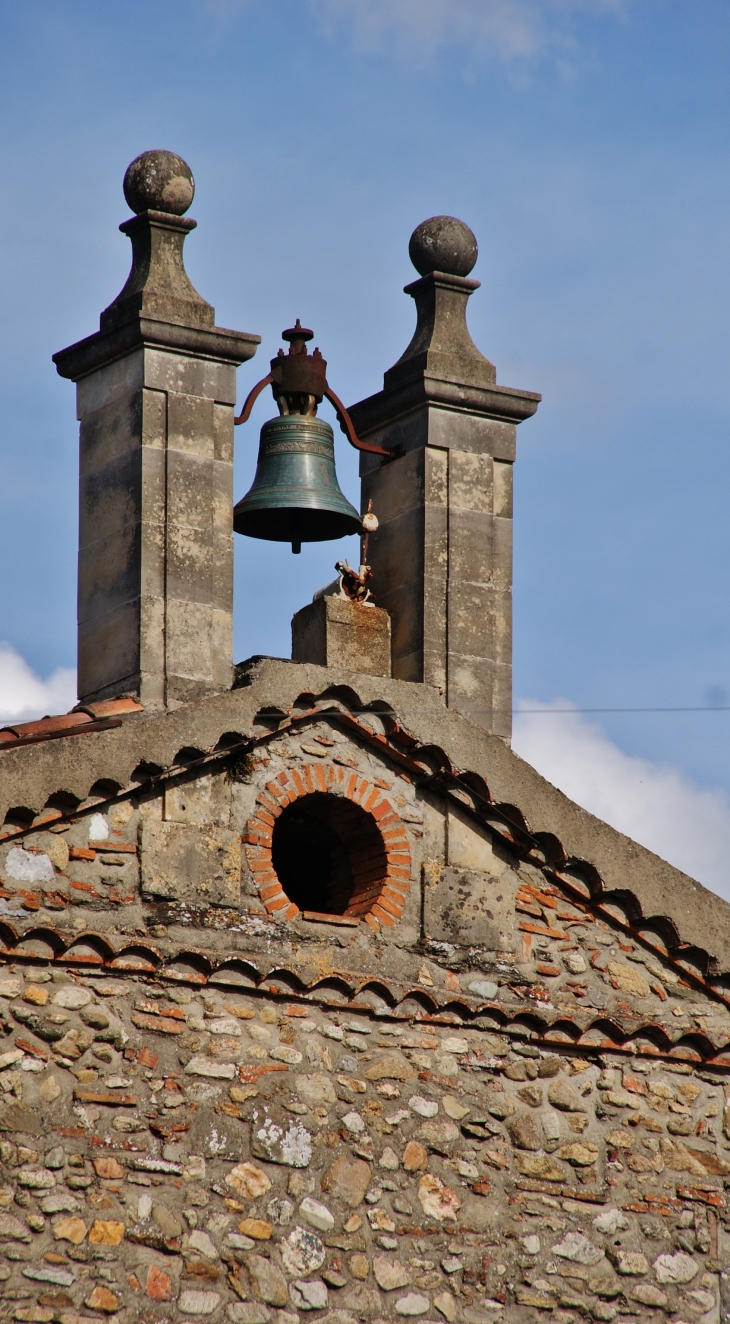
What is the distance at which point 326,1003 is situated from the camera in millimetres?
10992

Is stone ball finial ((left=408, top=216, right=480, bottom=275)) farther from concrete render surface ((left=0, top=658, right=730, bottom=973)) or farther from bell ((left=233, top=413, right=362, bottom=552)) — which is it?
concrete render surface ((left=0, top=658, right=730, bottom=973))

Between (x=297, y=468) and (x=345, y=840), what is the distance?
1.89 metres

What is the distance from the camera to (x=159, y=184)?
1199cm

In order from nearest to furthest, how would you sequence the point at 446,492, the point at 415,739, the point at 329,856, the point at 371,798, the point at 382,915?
the point at 382,915, the point at 371,798, the point at 415,739, the point at 329,856, the point at 446,492

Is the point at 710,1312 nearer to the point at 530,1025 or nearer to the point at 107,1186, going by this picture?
the point at 530,1025

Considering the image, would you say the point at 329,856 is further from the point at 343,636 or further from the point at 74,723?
the point at 74,723

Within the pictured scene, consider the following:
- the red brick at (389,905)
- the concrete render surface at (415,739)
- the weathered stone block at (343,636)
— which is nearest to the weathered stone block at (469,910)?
the red brick at (389,905)

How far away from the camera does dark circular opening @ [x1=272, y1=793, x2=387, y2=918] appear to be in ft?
37.8

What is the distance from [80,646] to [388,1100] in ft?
8.35

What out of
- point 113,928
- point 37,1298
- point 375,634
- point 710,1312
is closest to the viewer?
point 37,1298

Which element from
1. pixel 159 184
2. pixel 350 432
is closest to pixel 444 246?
pixel 350 432

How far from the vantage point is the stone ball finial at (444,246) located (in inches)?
503

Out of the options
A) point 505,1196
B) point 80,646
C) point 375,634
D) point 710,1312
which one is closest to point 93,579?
point 80,646

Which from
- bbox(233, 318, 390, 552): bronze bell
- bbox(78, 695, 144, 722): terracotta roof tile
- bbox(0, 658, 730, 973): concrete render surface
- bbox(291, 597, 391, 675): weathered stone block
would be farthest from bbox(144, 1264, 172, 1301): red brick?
bbox(233, 318, 390, 552): bronze bell
